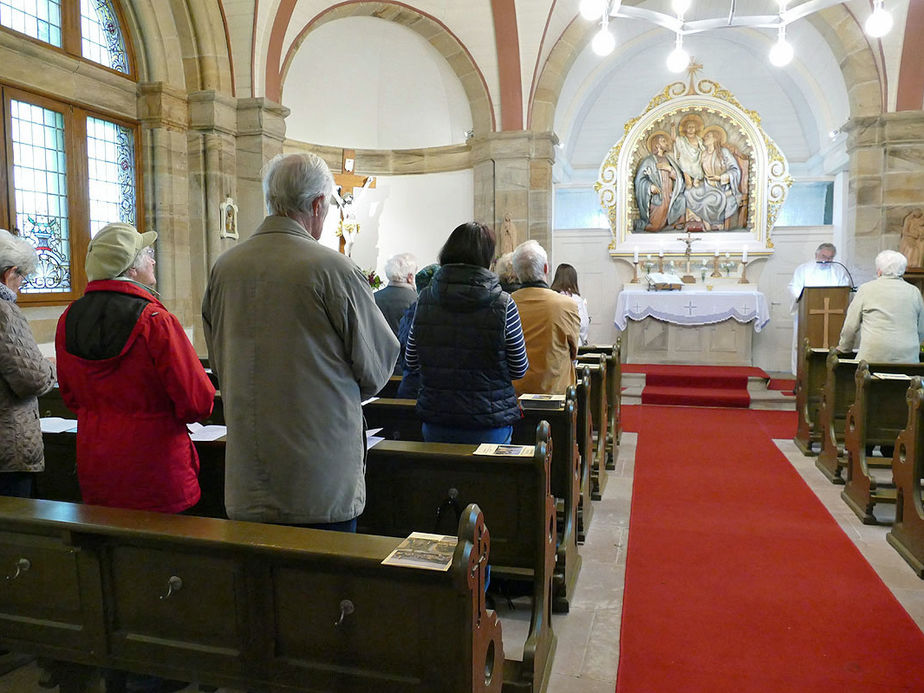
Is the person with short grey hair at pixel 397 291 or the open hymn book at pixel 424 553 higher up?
the person with short grey hair at pixel 397 291

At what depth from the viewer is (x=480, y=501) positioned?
2.92 metres

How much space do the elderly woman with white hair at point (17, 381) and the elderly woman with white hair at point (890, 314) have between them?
5503 millimetres

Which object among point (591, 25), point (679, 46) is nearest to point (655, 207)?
point (591, 25)

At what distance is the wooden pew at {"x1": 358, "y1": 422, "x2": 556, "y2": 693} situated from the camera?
2.73 metres

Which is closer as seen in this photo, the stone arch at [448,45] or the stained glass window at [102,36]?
the stained glass window at [102,36]

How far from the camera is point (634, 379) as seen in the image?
32.3 feet

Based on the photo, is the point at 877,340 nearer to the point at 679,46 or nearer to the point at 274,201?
the point at 679,46

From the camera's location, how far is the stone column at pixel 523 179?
980 centimetres

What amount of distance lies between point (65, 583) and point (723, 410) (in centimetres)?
790

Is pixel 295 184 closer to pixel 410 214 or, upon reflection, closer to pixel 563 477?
pixel 563 477

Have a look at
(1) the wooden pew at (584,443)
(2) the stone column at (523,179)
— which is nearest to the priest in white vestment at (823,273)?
(2) the stone column at (523,179)

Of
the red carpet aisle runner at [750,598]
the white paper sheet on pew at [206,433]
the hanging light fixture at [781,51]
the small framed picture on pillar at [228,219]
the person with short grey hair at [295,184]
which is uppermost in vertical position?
the hanging light fixture at [781,51]

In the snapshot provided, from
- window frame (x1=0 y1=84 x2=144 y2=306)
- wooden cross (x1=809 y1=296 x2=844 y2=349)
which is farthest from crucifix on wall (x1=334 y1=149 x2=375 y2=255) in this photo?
wooden cross (x1=809 y1=296 x2=844 y2=349)

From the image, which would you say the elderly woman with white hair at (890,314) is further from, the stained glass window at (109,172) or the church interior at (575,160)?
the stained glass window at (109,172)
